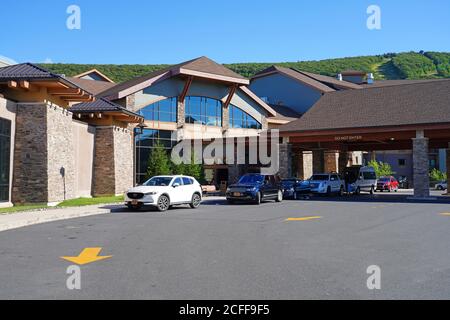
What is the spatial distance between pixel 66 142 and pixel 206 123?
19.0 m

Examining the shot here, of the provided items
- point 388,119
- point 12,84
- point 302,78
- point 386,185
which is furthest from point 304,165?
point 12,84

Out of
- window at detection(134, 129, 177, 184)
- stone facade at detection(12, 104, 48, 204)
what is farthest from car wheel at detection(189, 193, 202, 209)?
window at detection(134, 129, 177, 184)

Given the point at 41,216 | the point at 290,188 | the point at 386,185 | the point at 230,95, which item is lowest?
the point at 41,216

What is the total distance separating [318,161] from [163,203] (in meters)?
27.7

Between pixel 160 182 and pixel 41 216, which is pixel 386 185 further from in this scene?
pixel 41 216

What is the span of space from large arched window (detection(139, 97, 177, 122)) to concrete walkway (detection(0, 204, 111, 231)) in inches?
649

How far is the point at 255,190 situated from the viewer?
25203 millimetres

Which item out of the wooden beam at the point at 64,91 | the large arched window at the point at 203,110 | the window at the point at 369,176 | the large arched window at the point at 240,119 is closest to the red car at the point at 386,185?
the window at the point at 369,176

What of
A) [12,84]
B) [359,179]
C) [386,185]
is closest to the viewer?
[12,84]

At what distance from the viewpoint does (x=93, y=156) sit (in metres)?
29.0

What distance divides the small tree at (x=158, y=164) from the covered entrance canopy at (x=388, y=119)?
27.8 feet

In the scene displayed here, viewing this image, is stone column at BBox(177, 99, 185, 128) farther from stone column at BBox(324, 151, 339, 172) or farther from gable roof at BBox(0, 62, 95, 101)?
stone column at BBox(324, 151, 339, 172)

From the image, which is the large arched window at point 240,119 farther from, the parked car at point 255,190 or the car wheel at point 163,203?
the car wheel at point 163,203
